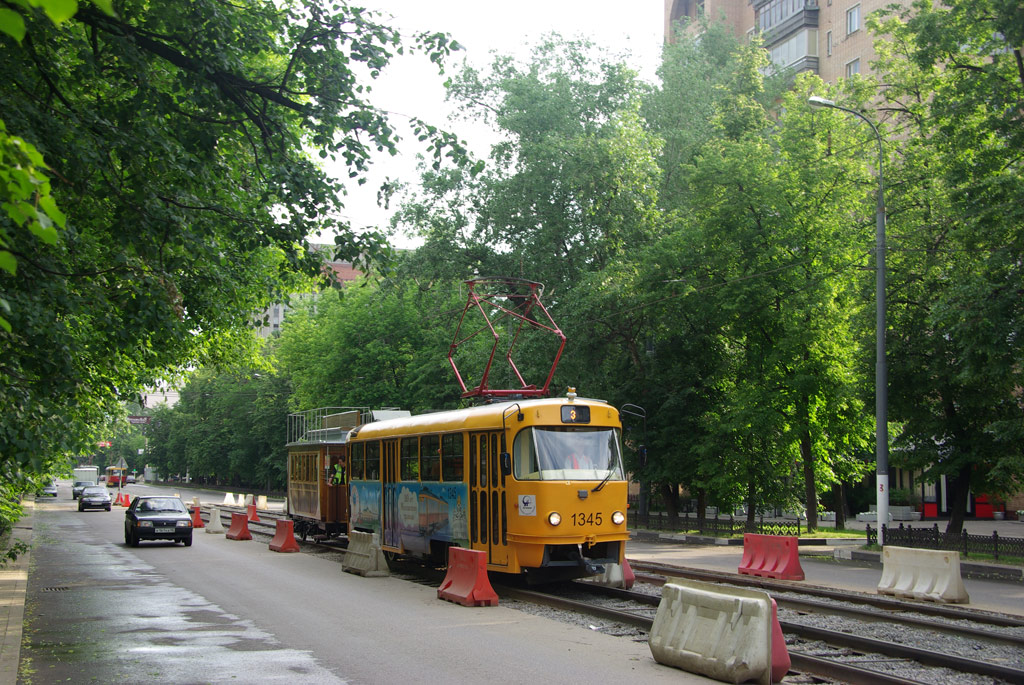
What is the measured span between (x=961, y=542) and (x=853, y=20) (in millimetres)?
42756

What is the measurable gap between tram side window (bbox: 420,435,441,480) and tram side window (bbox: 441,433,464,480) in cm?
25

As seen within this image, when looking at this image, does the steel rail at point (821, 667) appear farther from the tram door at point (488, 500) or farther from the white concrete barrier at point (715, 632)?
the tram door at point (488, 500)

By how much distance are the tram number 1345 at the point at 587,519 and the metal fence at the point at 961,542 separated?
10.3 meters

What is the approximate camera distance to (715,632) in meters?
9.64

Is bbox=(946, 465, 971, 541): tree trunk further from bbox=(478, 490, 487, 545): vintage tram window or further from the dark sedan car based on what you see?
the dark sedan car

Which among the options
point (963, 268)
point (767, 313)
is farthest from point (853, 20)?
point (963, 268)

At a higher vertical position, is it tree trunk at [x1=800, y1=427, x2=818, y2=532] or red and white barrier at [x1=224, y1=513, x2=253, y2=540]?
tree trunk at [x1=800, y1=427, x2=818, y2=532]

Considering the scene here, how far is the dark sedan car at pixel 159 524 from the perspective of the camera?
28.9m

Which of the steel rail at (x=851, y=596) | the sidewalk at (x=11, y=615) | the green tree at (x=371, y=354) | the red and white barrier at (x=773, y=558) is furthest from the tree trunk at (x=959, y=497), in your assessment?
the green tree at (x=371, y=354)

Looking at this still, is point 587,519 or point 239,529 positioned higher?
point 587,519

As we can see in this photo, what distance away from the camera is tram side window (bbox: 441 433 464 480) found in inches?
695

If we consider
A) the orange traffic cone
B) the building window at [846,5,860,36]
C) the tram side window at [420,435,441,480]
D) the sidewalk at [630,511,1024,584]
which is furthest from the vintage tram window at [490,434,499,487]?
the building window at [846,5,860,36]

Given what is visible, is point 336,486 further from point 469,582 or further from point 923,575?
point 923,575

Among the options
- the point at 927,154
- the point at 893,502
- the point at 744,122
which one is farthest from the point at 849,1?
the point at 927,154
